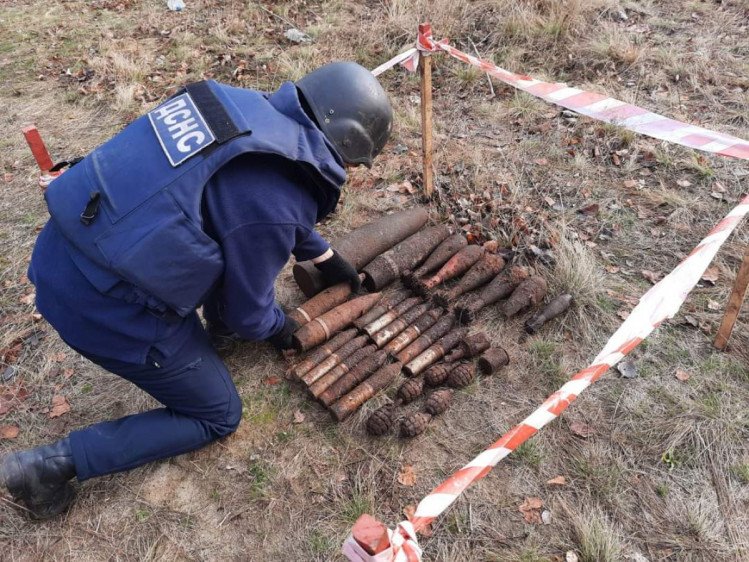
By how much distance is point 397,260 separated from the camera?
433 centimetres

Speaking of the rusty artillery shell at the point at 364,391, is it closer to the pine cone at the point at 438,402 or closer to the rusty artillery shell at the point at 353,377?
the rusty artillery shell at the point at 353,377

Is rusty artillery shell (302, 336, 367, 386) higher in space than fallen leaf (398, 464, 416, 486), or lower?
higher

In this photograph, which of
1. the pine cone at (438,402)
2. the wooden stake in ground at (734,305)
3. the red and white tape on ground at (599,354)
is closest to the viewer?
the red and white tape on ground at (599,354)

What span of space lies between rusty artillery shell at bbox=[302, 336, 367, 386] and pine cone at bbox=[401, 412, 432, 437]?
63 centimetres

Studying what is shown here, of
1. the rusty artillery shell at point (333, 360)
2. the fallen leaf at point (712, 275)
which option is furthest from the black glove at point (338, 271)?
the fallen leaf at point (712, 275)

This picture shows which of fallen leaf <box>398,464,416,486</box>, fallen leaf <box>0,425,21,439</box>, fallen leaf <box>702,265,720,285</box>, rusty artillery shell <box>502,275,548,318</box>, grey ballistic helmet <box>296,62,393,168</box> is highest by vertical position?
grey ballistic helmet <box>296,62,393,168</box>

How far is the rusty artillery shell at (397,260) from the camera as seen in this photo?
428 centimetres

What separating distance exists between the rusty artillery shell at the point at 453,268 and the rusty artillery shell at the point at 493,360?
742 millimetres

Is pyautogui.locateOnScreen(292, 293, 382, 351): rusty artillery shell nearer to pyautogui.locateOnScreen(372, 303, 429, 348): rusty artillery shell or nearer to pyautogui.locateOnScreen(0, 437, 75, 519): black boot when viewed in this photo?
pyautogui.locateOnScreen(372, 303, 429, 348): rusty artillery shell

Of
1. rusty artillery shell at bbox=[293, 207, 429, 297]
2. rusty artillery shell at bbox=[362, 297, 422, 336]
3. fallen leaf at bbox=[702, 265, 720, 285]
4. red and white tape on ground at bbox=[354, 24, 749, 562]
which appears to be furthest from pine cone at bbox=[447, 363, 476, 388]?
fallen leaf at bbox=[702, 265, 720, 285]

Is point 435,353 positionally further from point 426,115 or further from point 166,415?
point 426,115

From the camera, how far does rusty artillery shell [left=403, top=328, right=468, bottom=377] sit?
12.4ft

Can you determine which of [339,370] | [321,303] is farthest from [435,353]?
[321,303]

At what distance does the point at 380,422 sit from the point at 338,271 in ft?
3.87
